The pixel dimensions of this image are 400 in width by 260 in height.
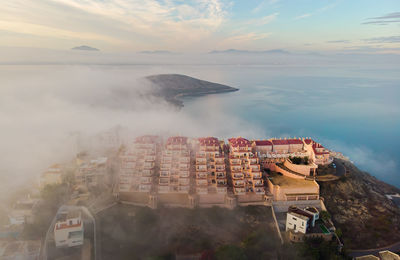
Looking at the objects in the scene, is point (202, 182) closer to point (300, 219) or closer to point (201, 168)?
point (201, 168)

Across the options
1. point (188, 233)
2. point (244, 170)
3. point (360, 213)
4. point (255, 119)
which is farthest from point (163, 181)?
point (255, 119)

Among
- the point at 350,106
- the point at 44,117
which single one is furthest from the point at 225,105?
the point at 44,117

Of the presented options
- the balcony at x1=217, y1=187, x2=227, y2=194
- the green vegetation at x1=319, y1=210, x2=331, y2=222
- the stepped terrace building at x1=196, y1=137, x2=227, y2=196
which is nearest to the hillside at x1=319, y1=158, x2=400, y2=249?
the green vegetation at x1=319, y1=210, x2=331, y2=222

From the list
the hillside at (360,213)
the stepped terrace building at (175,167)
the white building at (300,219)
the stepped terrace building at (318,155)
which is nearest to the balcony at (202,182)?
the stepped terrace building at (175,167)

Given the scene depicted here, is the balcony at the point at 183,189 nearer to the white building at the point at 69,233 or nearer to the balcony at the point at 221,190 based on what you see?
the balcony at the point at 221,190

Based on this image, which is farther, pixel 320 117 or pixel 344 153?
pixel 320 117

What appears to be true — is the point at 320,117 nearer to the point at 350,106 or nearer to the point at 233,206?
the point at 350,106
